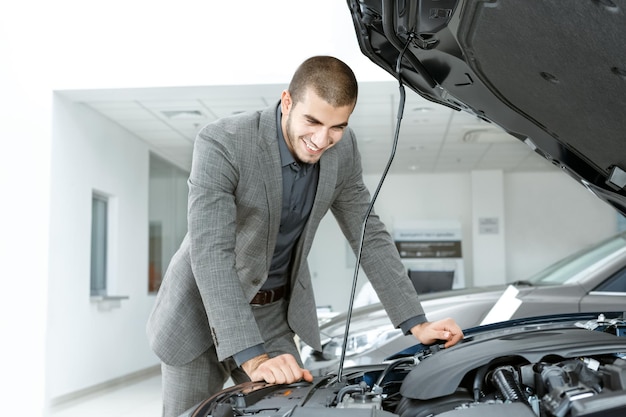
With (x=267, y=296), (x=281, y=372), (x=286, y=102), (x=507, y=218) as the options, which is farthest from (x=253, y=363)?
(x=507, y=218)

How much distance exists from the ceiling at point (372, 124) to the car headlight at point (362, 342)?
3.70m

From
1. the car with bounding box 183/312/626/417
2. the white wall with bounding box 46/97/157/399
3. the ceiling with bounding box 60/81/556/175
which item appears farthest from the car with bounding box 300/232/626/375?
the white wall with bounding box 46/97/157/399

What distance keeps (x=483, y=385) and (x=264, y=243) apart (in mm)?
807

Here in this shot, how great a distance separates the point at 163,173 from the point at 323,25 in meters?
5.11

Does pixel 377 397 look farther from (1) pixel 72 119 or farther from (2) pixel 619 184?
(1) pixel 72 119

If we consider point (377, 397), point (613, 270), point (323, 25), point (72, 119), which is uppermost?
point (323, 25)

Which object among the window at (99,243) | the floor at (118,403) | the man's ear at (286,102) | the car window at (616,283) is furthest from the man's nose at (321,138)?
the window at (99,243)

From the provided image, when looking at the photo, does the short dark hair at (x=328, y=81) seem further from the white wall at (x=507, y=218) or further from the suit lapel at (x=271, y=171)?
the white wall at (x=507, y=218)

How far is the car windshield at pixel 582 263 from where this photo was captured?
368cm

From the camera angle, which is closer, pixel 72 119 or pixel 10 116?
pixel 10 116

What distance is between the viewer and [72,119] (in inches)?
304

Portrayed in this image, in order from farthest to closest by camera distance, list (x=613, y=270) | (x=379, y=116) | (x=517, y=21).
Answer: (x=379, y=116) → (x=613, y=270) → (x=517, y=21)

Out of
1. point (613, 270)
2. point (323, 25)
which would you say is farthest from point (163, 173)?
point (613, 270)

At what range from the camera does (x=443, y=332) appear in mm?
1706
